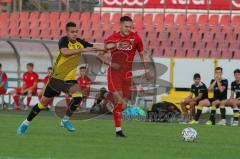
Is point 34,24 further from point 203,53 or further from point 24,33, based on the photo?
point 203,53

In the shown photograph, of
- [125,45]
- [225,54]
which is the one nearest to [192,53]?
[225,54]

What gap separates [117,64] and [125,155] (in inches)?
167

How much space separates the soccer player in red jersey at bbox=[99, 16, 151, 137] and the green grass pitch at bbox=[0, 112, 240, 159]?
0.65m

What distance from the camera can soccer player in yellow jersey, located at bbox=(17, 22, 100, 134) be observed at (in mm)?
14805

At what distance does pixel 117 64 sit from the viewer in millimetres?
15117

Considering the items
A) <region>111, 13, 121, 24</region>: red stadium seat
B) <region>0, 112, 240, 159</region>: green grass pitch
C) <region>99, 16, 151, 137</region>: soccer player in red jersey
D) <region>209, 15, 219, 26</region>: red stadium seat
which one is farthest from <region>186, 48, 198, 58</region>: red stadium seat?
<region>99, 16, 151, 137</region>: soccer player in red jersey

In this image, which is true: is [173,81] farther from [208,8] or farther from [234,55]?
[208,8]

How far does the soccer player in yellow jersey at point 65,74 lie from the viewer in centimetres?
1480

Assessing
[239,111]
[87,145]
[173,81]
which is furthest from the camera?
[173,81]

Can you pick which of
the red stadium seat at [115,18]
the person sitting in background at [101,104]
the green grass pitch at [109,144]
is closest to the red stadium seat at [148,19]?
the red stadium seat at [115,18]


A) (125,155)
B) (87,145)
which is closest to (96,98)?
(87,145)

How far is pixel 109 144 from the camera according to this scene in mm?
12953

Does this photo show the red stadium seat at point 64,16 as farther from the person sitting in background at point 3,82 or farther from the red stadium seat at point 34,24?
the person sitting in background at point 3,82

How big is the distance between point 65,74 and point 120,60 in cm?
105
